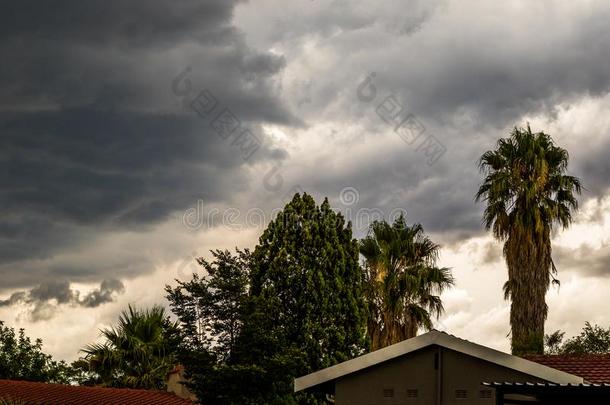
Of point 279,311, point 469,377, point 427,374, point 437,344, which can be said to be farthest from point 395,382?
point 279,311

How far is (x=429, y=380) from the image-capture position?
66.7 feet

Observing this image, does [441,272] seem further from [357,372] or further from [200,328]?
[357,372]

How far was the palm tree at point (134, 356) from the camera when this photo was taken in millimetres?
38938

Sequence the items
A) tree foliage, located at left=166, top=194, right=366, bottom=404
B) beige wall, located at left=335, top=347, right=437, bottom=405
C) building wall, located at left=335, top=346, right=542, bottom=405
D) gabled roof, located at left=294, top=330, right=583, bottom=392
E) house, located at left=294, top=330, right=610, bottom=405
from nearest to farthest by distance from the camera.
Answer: gabled roof, located at left=294, top=330, right=583, bottom=392
house, located at left=294, top=330, right=610, bottom=405
building wall, located at left=335, top=346, right=542, bottom=405
beige wall, located at left=335, top=347, right=437, bottom=405
tree foliage, located at left=166, top=194, right=366, bottom=404

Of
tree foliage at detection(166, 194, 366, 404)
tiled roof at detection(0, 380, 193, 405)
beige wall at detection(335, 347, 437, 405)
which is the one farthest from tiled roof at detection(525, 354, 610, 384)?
tiled roof at detection(0, 380, 193, 405)

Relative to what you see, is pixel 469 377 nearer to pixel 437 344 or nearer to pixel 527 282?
pixel 437 344

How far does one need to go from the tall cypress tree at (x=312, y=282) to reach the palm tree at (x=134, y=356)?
626cm

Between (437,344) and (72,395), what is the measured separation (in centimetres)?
1803

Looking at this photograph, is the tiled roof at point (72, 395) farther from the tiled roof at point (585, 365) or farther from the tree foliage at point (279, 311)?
the tiled roof at point (585, 365)

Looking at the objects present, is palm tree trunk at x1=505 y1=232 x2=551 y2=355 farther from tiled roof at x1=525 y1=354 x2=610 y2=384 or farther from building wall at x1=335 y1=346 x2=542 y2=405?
building wall at x1=335 y1=346 x2=542 y2=405

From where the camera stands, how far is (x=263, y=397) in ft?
98.1

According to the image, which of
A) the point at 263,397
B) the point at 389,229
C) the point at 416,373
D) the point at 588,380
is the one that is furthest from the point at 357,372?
the point at 389,229

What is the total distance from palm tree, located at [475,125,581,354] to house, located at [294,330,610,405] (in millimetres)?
15227

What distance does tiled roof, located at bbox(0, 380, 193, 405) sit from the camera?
102ft
